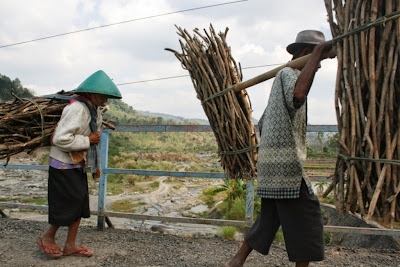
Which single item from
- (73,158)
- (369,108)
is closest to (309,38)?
(369,108)

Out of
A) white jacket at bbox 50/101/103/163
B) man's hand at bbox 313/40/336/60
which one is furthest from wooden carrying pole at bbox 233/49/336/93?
white jacket at bbox 50/101/103/163

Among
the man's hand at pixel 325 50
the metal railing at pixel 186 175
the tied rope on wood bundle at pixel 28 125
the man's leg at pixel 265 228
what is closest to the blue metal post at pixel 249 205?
the metal railing at pixel 186 175

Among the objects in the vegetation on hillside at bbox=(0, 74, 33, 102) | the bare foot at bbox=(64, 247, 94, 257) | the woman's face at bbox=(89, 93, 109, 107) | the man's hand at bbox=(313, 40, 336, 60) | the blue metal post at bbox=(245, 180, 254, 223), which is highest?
the vegetation on hillside at bbox=(0, 74, 33, 102)

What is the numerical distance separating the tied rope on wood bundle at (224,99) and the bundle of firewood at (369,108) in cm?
102

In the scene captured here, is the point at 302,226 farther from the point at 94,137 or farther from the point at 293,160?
the point at 94,137

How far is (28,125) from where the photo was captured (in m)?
3.21

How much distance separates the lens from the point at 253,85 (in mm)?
2777

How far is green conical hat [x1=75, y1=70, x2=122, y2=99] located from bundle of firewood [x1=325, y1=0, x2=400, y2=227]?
177 centimetres

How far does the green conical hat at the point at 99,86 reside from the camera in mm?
2990

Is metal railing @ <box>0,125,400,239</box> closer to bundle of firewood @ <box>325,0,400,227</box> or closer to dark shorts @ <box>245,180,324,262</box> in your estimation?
dark shorts @ <box>245,180,324,262</box>

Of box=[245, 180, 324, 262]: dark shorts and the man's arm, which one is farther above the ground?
the man's arm

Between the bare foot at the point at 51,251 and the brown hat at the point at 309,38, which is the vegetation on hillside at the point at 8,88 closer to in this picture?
the bare foot at the point at 51,251

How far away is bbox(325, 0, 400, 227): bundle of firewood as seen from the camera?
187cm

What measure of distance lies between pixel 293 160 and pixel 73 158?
1.76 meters
